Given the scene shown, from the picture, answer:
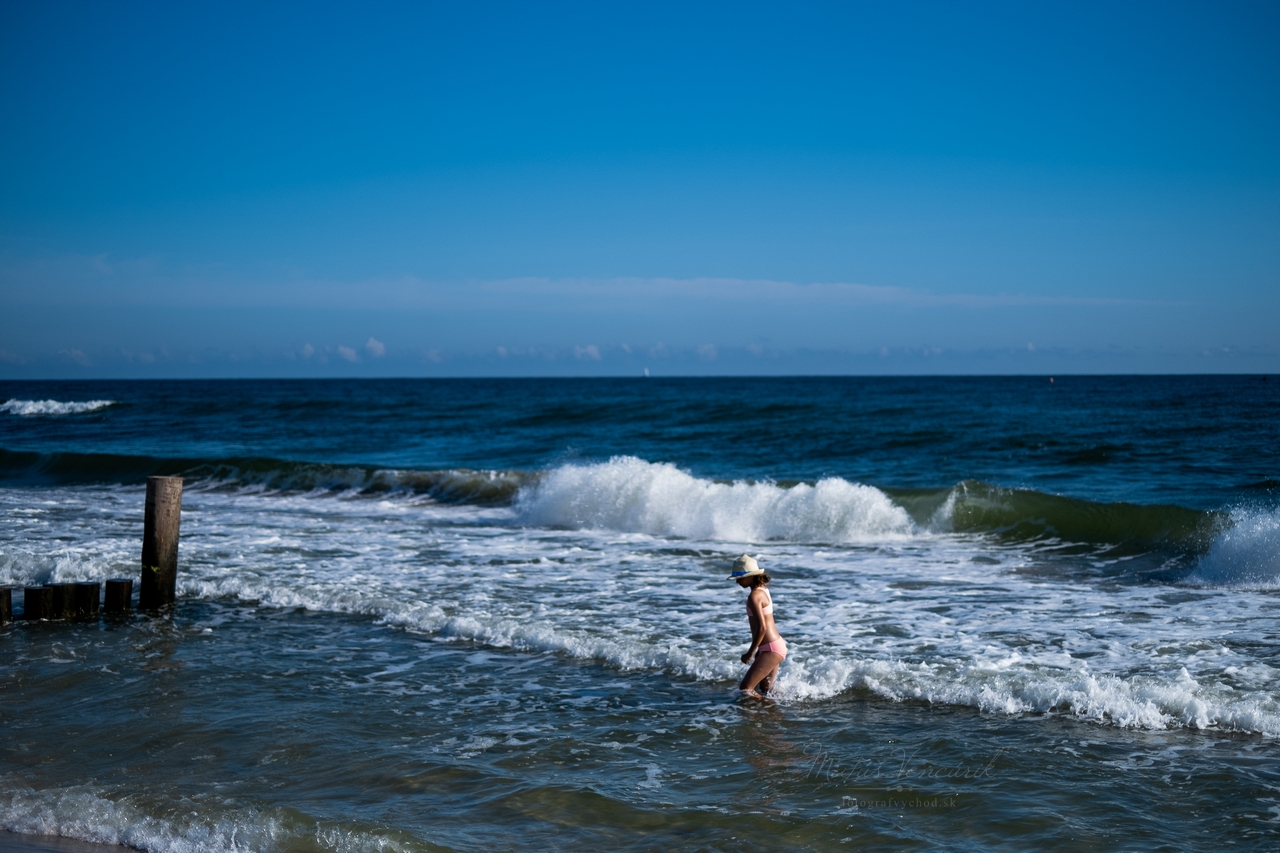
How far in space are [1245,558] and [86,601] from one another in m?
13.8

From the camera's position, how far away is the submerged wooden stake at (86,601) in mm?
10484

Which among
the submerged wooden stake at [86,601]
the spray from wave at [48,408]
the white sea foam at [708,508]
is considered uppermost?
the white sea foam at [708,508]

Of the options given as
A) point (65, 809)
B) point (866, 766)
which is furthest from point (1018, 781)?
point (65, 809)

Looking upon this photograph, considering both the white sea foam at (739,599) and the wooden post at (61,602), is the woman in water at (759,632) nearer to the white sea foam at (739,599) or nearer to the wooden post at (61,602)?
the white sea foam at (739,599)

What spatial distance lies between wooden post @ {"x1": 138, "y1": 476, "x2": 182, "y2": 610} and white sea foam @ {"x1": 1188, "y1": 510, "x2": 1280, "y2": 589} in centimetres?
1231

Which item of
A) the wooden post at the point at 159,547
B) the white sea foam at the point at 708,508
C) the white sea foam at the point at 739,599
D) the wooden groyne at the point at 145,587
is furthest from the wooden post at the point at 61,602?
the white sea foam at the point at 708,508

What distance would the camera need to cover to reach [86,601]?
415 inches

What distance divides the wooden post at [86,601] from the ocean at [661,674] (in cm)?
37

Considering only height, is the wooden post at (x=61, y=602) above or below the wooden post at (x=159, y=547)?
below

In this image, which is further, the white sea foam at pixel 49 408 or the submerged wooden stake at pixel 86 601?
the white sea foam at pixel 49 408

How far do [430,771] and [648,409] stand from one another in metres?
40.3

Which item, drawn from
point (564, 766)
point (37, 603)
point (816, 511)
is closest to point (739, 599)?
point (564, 766)

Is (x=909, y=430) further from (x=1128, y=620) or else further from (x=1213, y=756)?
(x=1213, y=756)

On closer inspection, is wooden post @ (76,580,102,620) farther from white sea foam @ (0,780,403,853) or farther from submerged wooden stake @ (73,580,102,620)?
white sea foam @ (0,780,403,853)
